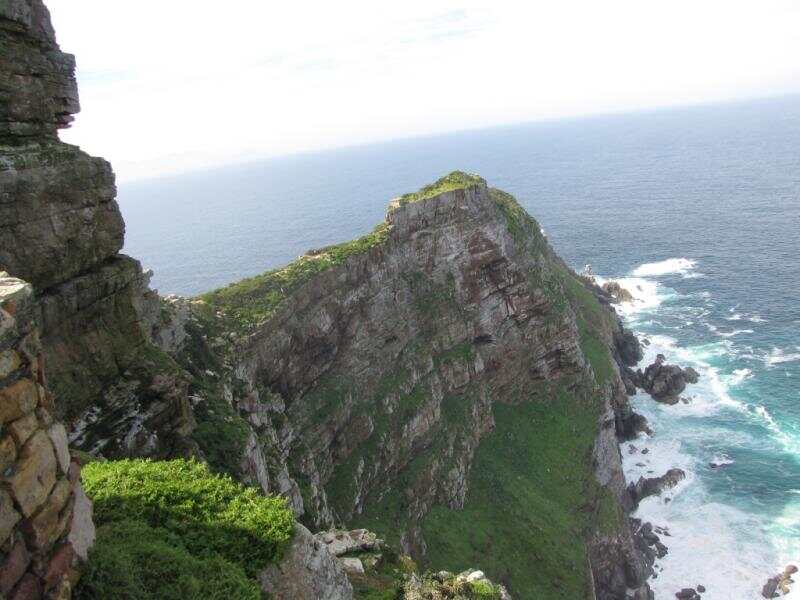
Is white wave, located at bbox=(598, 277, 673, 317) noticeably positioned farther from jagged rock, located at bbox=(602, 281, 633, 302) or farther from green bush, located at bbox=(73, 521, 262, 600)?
green bush, located at bbox=(73, 521, 262, 600)

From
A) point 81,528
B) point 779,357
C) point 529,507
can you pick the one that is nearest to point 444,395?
point 529,507

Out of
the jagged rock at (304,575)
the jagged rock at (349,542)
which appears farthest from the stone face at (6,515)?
the jagged rock at (349,542)

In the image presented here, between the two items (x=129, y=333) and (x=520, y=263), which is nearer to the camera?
(x=129, y=333)

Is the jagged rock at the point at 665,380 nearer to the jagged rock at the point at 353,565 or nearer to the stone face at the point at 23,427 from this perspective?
the jagged rock at the point at 353,565

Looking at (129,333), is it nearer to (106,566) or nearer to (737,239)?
(106,566)

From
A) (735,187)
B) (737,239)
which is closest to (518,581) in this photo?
(737,239)

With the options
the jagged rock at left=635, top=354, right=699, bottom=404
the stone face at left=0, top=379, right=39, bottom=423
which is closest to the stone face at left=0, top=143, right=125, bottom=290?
the stone face at left=0, top=379, right=39, bottom=423

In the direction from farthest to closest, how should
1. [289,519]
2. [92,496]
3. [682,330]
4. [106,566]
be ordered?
[682,330]
[289,519]
[92,496]
[106,566]
